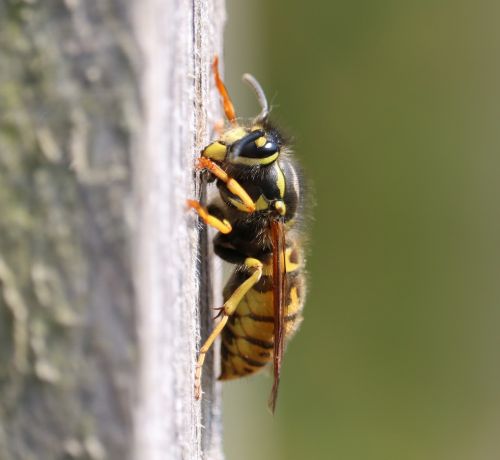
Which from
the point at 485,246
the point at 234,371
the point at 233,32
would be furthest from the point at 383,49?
the point at 234,371

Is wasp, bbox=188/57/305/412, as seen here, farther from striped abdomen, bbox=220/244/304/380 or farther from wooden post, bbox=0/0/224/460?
wooden post, bbox=0/0/224/460

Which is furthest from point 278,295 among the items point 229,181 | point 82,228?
point 82,228

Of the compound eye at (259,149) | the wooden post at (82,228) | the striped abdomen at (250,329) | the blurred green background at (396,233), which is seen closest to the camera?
the wooden post at (82,228)

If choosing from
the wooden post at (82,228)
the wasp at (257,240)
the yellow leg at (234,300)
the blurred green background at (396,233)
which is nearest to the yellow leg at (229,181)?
the wasp at (257,240)

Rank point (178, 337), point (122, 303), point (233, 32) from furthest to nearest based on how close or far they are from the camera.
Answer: point (233, 32) → point (178, 337) → point (122, 303)

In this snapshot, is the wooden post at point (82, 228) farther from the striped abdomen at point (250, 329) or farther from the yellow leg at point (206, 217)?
the striped abdomen at point (250, 329)

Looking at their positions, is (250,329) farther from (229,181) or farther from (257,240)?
(229,181)

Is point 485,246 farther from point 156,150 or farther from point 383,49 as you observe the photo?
point 156,150
